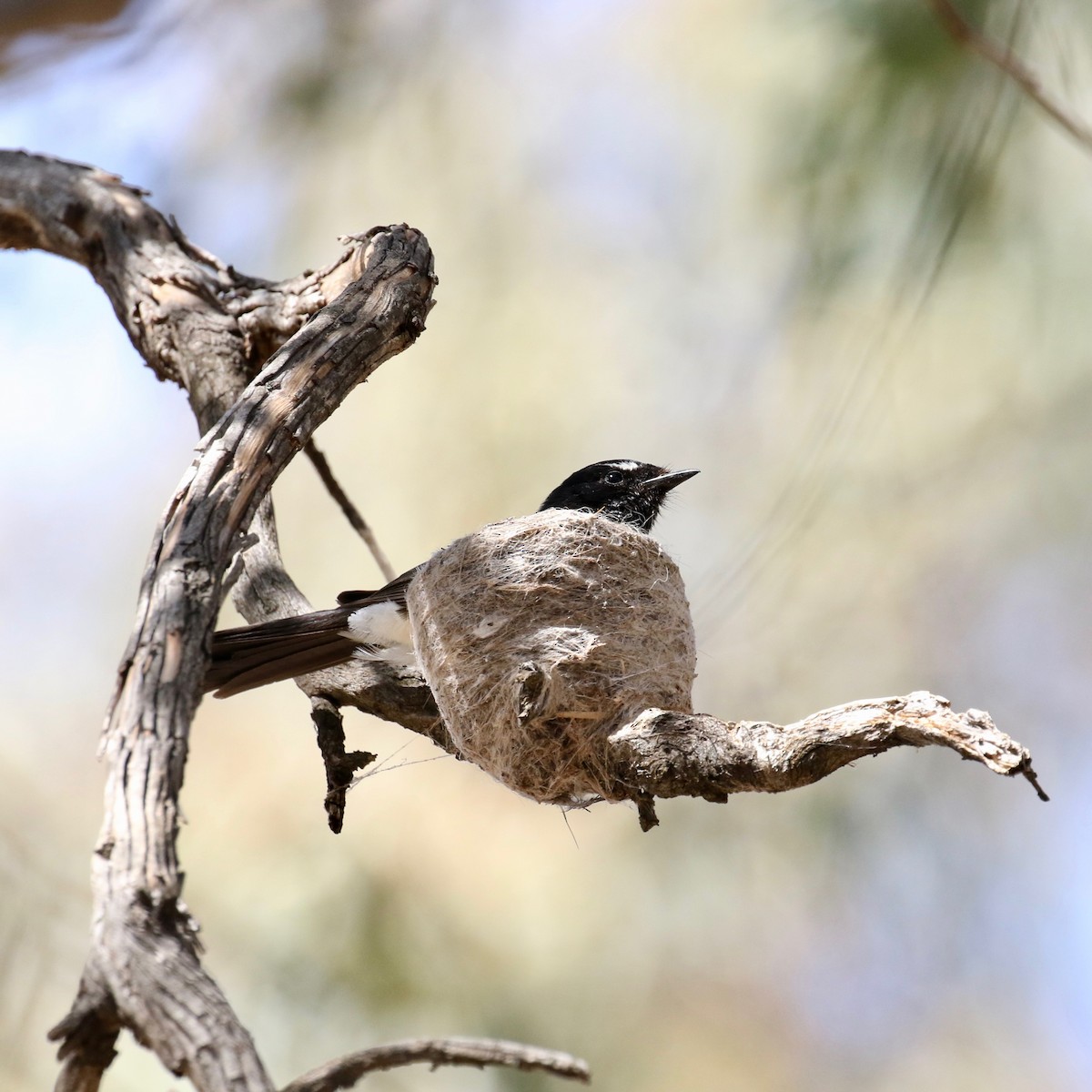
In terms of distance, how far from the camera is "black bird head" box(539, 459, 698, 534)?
402 centimetres

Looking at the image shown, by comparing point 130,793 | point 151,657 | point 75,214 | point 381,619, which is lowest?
point 130,793

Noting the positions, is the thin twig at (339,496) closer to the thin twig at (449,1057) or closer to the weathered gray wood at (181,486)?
the weathered gray wood at (181,486)

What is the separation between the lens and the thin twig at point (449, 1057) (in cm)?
141

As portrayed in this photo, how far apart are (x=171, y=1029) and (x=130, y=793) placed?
0.32 meters

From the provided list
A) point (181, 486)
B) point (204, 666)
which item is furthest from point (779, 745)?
point (181, 486)

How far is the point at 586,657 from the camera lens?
269cm

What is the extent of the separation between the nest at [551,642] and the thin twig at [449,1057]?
3.41 feet

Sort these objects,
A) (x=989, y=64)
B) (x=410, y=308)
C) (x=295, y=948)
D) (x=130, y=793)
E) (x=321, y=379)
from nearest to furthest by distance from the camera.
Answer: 1. (x=130, y=793)
2. (x=321, y=379)
3. (x=410, y=308)
4. (x=989, y=64)
5. (x=295, y=948)

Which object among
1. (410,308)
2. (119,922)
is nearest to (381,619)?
(410,308)

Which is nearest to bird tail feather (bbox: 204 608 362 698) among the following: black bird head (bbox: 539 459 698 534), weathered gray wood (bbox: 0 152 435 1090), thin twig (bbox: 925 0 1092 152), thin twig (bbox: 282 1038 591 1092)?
weathered gray wood (bbox: 0 152 435 1090)

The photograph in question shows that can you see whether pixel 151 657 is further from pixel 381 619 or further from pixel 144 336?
pixel 144 336

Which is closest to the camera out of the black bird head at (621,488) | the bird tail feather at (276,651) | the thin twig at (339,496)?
the bird tail feather at (276,651)

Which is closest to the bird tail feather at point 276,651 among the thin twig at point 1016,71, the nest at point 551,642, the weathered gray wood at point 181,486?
the weathered gray wood at point 181,486

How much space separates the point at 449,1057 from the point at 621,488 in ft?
8.97
